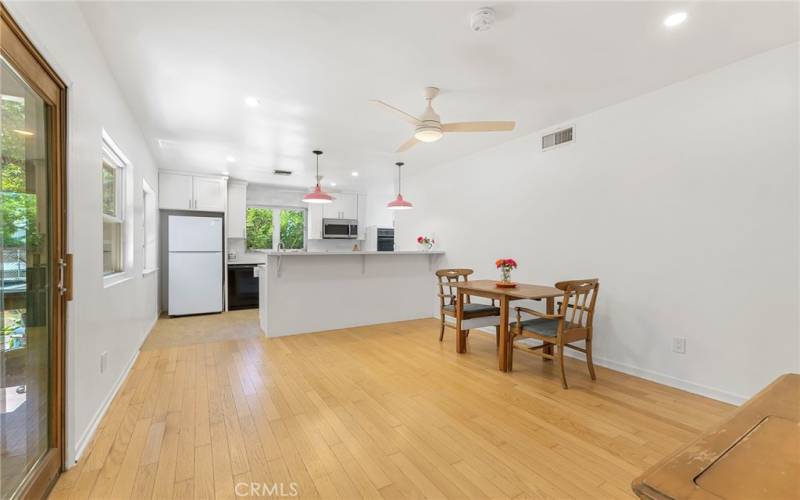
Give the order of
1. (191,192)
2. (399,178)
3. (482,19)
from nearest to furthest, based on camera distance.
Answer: (482,19)
(191,192)
(399,178)

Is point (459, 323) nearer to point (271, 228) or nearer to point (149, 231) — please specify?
point (149, 231)

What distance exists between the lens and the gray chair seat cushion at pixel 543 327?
2885 millimetres

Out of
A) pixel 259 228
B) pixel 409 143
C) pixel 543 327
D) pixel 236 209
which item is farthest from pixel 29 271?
pixel 259 228

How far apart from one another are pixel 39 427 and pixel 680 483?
7.98 feet

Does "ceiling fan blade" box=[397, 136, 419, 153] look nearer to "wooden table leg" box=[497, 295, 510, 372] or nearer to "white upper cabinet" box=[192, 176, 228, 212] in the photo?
"wooden table leg" box=[497, 295, 510, 372]

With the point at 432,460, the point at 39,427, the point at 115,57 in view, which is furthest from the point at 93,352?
the point at 432,460

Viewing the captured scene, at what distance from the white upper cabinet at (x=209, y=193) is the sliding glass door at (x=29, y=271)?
4550 millimetres

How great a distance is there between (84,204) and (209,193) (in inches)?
174

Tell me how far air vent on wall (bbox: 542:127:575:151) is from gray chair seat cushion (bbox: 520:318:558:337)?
1.93 metres

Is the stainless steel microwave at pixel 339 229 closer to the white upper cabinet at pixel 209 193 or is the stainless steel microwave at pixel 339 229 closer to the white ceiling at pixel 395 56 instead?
the white upper cabinet at pixel 209 193

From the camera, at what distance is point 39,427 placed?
1.61 meters

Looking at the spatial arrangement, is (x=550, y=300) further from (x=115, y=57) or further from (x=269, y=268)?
(x=115, y=57)

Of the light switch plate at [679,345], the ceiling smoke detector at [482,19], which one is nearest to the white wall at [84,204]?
the ceiling smoke detector at [482,19]

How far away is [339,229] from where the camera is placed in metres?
7.69
